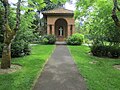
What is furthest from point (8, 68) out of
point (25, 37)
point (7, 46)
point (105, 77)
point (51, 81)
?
point (25, 37)

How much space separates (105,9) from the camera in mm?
15258

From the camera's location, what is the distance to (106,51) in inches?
717

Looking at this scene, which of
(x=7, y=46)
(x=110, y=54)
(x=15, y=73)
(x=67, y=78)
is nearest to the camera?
(x=67, y=78)

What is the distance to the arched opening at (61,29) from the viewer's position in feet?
127

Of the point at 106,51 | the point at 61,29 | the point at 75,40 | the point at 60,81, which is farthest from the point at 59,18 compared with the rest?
the point at 60,81

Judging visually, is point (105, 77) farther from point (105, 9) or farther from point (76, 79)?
point (105, 9)

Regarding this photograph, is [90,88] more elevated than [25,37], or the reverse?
[25,37]

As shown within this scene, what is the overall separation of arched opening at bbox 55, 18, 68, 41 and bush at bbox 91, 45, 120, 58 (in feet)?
66.3

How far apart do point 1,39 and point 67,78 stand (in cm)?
835

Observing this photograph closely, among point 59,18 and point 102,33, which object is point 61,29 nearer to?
point 59,18

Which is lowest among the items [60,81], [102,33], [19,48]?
[60,81]

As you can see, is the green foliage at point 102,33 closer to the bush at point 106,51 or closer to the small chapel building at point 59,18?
the bush at point 106,51

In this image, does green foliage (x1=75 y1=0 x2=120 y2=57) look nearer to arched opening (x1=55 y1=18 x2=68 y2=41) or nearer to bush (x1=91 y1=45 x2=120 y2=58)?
bush (x1=91 y1=45 x2=120 y2=58)

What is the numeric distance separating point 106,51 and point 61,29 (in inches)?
832
